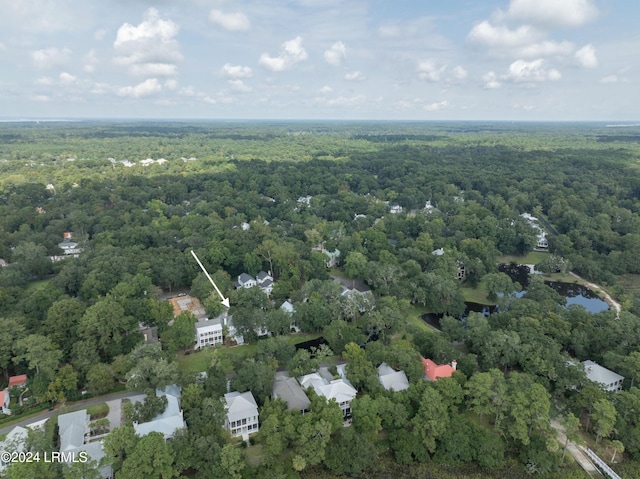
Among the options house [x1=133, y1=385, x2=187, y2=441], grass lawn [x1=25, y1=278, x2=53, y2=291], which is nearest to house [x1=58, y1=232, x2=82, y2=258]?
grass lawn [x1=25, y1=278, x2=53, y2=291]

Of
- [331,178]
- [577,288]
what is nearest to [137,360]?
[577,288]

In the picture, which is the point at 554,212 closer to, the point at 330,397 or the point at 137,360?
the point at 330,397

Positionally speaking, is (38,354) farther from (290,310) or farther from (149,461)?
(290,310)

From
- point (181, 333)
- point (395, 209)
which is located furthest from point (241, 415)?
point (395, 209)

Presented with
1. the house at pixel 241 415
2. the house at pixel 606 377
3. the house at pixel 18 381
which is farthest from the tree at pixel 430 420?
the house at pixel 18 381

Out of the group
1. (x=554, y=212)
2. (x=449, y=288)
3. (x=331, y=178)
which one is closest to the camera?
(x=449, y=288)

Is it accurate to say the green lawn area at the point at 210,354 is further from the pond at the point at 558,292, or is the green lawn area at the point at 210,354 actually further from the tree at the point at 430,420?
the pond at the point at 558,292
